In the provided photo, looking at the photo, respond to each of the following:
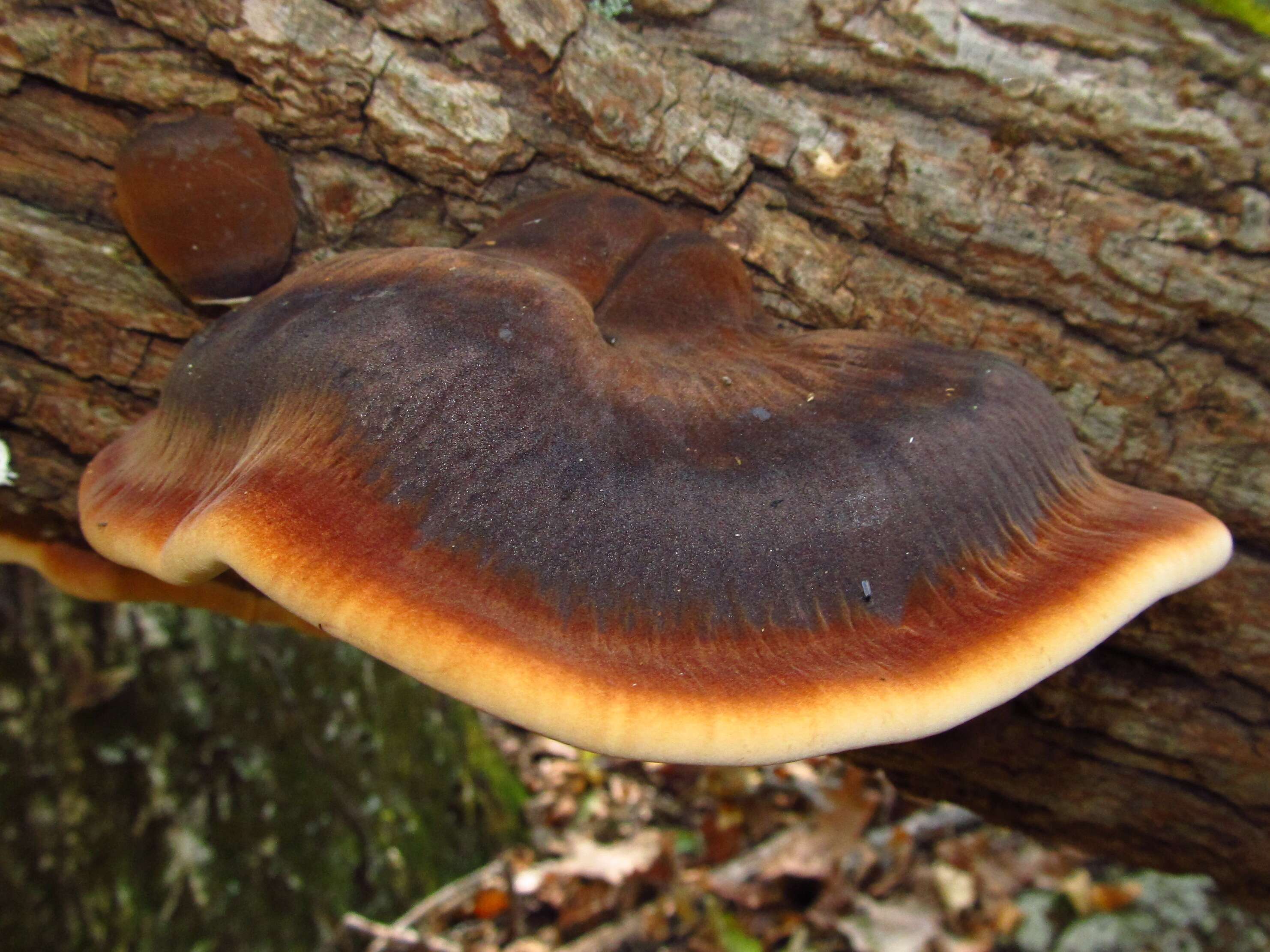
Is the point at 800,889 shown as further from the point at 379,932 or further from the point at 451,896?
the point at 379,932

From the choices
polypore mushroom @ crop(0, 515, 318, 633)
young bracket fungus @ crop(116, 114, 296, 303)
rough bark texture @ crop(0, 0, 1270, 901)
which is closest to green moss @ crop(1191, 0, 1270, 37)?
rough bark texture @ crop(0, 0, 1270, 901)

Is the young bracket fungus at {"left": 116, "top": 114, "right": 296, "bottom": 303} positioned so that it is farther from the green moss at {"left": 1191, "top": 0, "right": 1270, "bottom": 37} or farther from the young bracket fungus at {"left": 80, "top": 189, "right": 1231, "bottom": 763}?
the green moss at {"left": 1191, "top": 0, "right": 1270, "bottom": 37}

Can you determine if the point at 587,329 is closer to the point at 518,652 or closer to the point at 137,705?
the point at 518,652

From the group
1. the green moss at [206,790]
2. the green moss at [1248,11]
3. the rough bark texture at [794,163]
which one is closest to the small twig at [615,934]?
the green moss at [206,790]

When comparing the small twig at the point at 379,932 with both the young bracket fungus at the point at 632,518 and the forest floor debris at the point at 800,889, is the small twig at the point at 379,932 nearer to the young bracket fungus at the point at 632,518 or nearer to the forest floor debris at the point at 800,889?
the forest floor debris at the point at 800,889

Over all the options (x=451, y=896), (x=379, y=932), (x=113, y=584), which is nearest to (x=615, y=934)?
(x=451, y=896)

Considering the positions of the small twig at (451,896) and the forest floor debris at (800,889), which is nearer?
the forest floor debris at (800,889)
